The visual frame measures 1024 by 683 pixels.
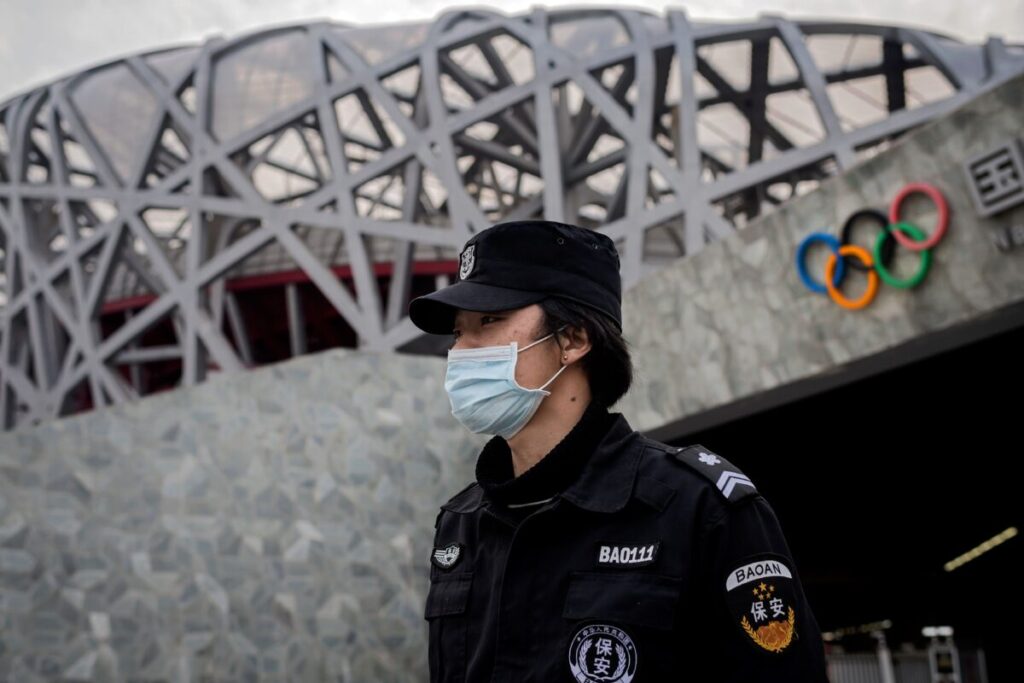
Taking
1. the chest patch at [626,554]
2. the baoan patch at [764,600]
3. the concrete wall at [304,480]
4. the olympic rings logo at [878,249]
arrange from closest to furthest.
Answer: the baoan patch at [764,600], the chest patch at [626,554], the olympic rings logo at [878,249], the concrete wall at [304,480]

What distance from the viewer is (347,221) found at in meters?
20.9

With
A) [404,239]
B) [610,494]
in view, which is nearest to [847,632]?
[404,239]

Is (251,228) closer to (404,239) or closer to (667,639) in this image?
(404,239)

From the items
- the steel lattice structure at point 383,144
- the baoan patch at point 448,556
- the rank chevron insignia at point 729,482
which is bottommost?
the baoan patch at point 448,556

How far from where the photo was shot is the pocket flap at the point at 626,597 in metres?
2.00

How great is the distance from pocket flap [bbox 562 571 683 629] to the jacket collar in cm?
16

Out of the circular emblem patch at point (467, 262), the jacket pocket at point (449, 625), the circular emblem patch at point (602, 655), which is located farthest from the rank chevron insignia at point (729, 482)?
the circular emblem patch at point (467, 262)

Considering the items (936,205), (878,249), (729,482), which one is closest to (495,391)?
(729,482)

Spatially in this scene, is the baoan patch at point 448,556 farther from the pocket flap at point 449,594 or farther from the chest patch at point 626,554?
the chest patch at point 626,554

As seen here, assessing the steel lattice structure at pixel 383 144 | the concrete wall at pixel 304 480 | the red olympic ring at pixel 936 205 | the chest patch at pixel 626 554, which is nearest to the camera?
the chest patch at pixel 626 554

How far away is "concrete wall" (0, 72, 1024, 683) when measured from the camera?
1109 cm

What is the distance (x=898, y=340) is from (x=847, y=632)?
889 inches

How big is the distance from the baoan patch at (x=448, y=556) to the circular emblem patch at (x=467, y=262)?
2.35ft

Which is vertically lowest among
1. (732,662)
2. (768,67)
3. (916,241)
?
(732,662)
